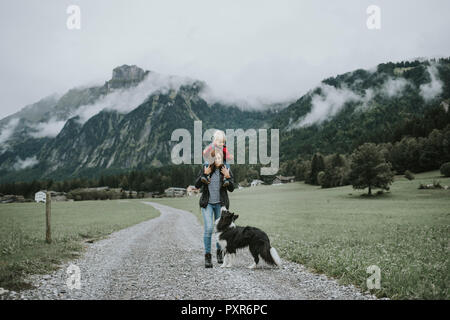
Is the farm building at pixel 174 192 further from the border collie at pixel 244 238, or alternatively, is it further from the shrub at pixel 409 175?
the border collie at pixel 244 238

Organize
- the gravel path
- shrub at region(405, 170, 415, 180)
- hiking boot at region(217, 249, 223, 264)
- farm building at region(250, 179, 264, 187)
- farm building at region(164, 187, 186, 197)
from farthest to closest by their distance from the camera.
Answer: farm building at region(250, 179, 264, 187) → farm building at region(164, 187, 186, 197) → shrub at region(405, 170, 415, 180) → hiking boot at region(217, 249, 223, 264) → the gravel path

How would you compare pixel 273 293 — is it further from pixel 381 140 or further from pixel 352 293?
pixel 381 140

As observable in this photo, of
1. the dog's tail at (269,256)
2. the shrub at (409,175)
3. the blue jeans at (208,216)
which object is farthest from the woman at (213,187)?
the shrub at (409,175)

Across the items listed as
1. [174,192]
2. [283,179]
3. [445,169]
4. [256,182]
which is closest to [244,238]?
[445,169]

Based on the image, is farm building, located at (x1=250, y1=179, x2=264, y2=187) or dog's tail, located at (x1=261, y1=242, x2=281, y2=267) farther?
farm building, located at (x1=250, y1=179, x2=264, y2=187)

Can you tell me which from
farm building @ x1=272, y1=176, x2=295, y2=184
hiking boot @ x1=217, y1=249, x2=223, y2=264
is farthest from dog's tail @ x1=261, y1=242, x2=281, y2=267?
farm building @ x1=272, y1=176, x2=295, y2=184

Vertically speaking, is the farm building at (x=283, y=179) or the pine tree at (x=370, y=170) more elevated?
the pine tree at (x=370, y=170)

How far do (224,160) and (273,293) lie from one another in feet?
14.6

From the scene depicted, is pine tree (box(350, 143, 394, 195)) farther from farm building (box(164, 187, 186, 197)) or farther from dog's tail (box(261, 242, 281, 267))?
farm building (box(164, 187, 186, 197))

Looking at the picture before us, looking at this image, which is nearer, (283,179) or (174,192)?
(283,179)

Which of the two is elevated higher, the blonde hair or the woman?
the blonde hair

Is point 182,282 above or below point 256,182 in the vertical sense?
above

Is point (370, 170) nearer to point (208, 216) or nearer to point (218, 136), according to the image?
point (208, 216)
